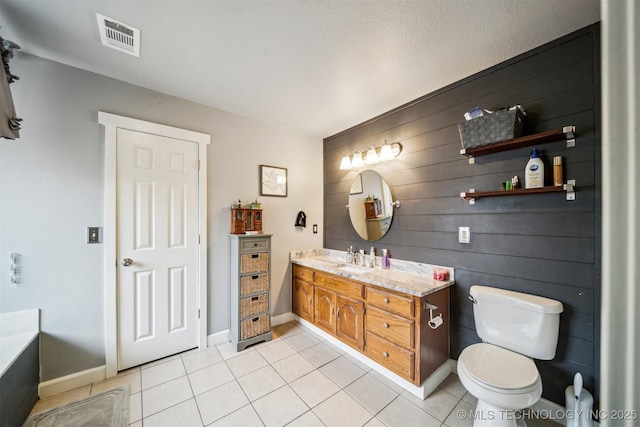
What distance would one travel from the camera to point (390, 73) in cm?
204

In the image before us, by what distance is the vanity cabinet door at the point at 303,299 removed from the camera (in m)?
2.91

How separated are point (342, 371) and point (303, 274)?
1.14 m

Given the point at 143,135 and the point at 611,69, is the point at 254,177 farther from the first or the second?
the point at 611,69

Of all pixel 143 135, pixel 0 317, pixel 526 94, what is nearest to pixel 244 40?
pixel 143 135

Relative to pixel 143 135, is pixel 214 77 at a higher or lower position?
higher

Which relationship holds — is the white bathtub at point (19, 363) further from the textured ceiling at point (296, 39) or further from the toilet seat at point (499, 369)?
the toilet seat at point (499, 369)

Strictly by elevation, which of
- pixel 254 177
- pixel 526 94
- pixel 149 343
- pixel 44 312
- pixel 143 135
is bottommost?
pixel 149 343

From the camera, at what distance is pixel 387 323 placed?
2061 millimetres

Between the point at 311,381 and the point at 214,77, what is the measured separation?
8.88ft

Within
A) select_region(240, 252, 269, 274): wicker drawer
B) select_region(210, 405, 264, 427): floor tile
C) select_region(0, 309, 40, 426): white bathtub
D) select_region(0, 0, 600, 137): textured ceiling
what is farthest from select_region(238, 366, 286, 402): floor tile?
select_region(0, 0, 600, 137): textured ceiling

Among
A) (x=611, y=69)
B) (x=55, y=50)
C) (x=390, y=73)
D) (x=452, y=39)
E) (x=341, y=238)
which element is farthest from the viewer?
(x=341, y=238)

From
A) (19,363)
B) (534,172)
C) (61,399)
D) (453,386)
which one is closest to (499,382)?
(453,386)

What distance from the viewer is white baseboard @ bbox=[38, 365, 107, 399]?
1.84 m

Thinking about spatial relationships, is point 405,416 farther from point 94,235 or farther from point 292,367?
point 94,235
